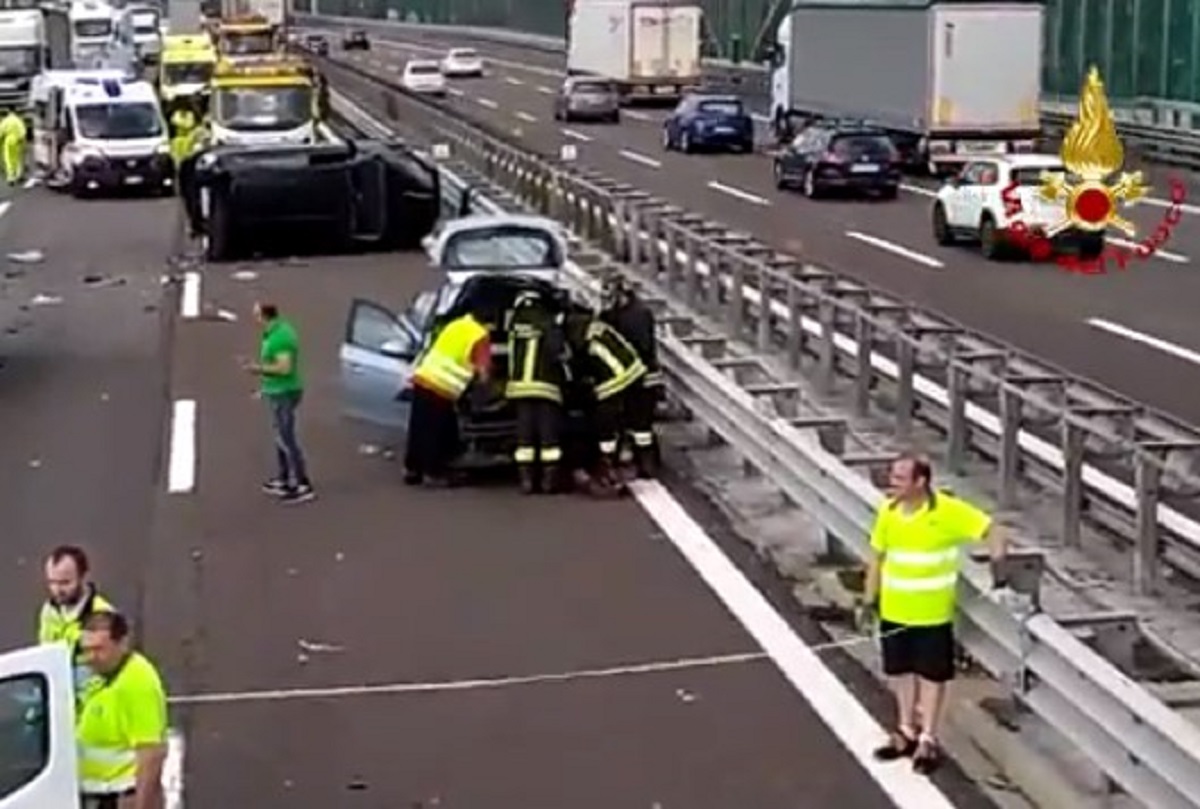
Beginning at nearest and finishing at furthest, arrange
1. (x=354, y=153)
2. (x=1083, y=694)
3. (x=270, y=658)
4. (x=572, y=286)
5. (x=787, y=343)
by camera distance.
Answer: (x=1083, y=694) → (x=270, y=658) → (x=787, y=343) → (x=572, y=286) → (x=354, y=153)

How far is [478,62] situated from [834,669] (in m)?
108

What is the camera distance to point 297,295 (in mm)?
35312

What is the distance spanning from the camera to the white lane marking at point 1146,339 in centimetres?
2755

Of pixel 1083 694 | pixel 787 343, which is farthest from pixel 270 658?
pixel 787 343

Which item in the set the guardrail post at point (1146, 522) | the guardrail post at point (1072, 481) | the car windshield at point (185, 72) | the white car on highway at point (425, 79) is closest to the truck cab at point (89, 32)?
the white car on highway at point (425, 79)

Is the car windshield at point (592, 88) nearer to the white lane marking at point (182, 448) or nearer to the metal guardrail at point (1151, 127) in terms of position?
the metal guardrail at point (1151, 127)

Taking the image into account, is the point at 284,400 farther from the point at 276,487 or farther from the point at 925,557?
the point at 925,557

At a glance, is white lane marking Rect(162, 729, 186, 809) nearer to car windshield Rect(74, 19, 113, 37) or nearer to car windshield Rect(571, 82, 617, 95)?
car windshield Rect(571, 82, 617, 95)

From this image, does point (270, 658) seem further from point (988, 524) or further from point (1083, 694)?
point (1083, 694)

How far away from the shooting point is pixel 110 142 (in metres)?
56.6

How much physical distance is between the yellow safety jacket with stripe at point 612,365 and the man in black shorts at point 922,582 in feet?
25.5

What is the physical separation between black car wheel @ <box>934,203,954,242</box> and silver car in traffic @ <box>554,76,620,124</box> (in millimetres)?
40798

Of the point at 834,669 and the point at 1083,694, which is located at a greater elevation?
the point at 1083,694

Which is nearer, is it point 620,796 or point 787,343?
point 620,796
